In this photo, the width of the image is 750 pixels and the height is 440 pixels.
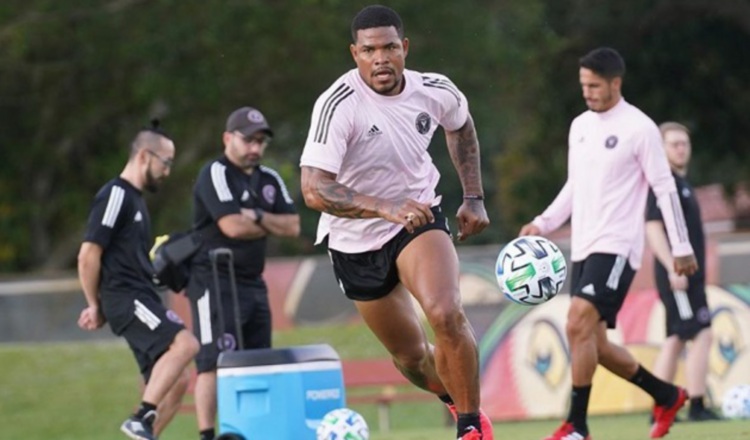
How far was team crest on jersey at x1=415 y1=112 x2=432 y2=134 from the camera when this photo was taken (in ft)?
29.0

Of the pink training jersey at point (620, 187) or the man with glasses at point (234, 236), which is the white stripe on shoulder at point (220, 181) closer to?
the man with glasses at point (234, 236)

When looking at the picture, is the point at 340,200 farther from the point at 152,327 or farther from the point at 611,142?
the point at 152,327

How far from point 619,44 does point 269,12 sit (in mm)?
5976

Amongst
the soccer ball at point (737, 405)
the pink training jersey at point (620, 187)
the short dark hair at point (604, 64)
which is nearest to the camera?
the pink training jersey at point (620, 187)

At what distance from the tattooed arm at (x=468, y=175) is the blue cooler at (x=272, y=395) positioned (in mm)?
1815

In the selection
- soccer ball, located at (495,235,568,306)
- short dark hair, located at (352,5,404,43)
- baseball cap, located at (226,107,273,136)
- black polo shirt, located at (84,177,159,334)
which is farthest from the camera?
baseball cap, located at (226,107,273,136)

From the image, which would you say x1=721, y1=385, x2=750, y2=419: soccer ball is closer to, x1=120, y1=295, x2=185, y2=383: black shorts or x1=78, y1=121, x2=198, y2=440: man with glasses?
x1=78, y1=121, x2=198, y2=440: man with glasses

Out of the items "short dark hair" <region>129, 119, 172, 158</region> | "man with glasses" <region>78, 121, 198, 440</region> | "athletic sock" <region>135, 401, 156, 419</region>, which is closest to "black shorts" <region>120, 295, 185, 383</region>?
"man with glasses" <region>78, 121, 198, 440</region>

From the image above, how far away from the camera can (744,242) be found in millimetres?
18109

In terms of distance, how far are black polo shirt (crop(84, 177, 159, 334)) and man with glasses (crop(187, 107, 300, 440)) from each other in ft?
1.77

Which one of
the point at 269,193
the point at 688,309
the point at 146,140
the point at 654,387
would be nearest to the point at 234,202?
the point at 269,193

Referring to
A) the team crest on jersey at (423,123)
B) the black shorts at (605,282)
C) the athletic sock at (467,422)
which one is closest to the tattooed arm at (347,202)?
the team crest on jersey at (423,123)

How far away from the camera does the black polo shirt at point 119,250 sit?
11297 millimetres

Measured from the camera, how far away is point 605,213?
10547 mm
